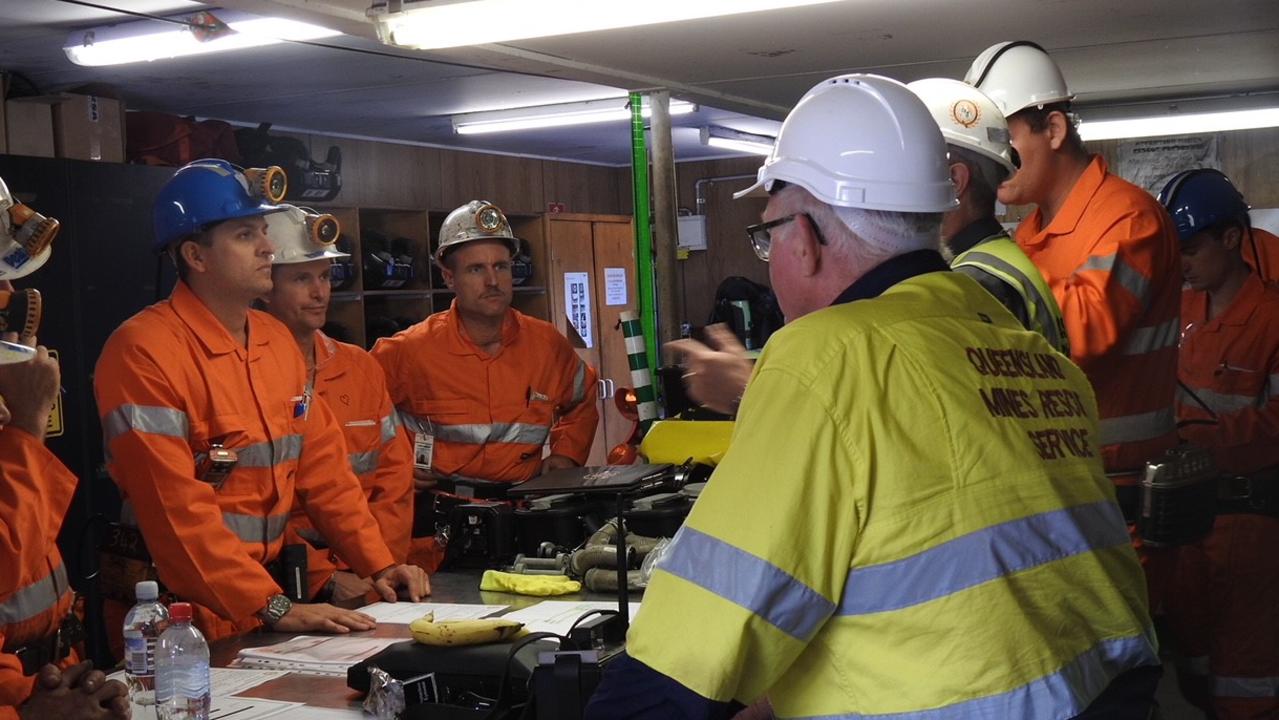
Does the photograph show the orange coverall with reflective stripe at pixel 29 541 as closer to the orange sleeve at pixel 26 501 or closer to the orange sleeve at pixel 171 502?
the orange sleeve at pixel 26 501

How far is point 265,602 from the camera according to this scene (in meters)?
3.40

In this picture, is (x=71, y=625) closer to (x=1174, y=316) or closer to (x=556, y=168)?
(x=1174, y=316)

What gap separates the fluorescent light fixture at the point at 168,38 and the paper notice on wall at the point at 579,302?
16.9 ft

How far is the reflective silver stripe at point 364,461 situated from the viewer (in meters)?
4.97

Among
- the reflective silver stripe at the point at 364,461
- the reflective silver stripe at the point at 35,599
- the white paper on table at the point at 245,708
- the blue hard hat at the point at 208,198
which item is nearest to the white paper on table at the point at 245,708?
the white paper on table at the point at 245,708

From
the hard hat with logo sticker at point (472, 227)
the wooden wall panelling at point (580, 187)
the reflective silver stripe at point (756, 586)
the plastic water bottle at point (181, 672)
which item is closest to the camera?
the reflective silver stripe at point (756, 586)

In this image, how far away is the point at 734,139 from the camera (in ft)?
37.5

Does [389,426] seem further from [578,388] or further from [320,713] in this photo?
[320,713]

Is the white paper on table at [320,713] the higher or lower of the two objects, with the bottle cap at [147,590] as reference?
lower

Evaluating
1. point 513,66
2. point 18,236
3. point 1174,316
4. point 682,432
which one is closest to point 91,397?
point 513,66

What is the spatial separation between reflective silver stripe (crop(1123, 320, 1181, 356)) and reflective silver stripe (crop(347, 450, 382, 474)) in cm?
280

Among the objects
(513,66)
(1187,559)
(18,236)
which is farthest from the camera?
(513,66)

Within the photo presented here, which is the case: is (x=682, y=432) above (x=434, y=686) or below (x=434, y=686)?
above

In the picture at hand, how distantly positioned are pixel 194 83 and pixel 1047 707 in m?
7.13
